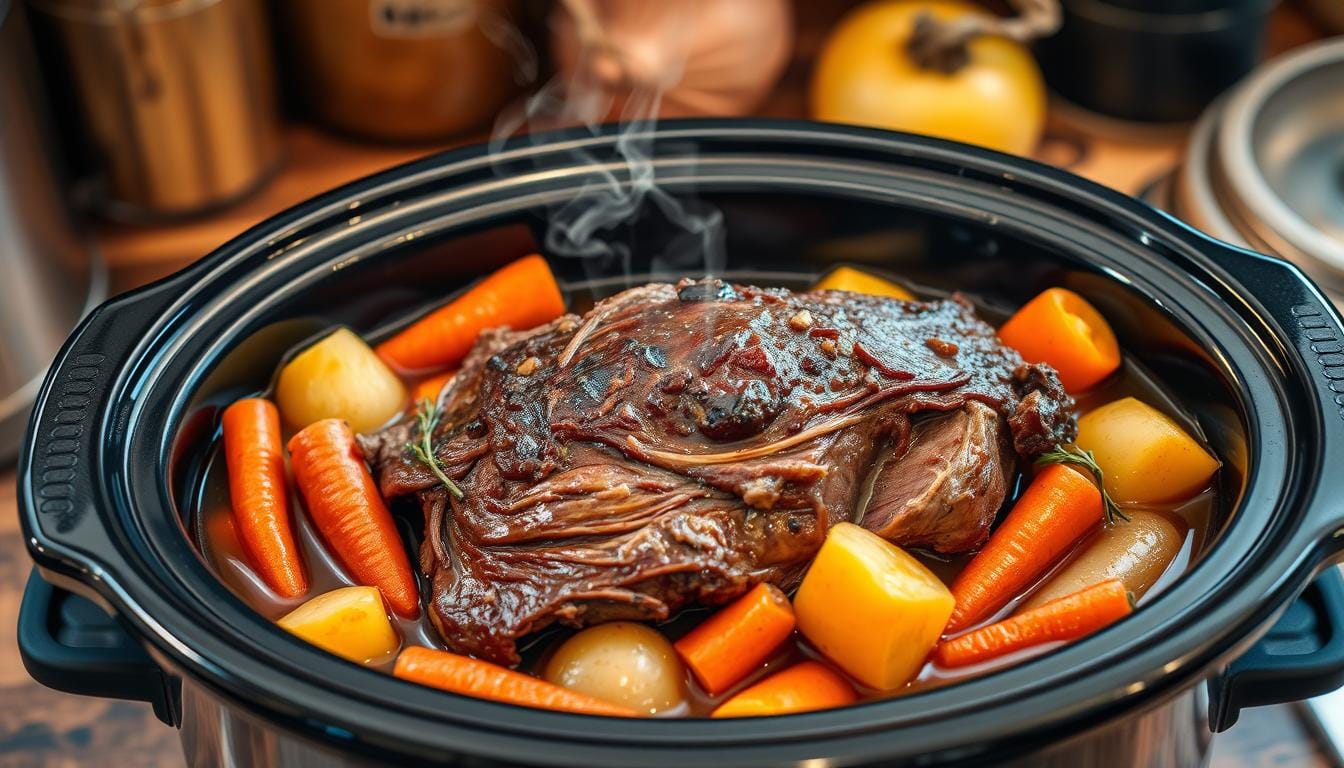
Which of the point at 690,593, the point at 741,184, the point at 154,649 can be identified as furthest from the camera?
the point at 741,184

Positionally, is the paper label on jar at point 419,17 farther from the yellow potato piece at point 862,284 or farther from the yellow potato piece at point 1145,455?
the yellow potato piece at point 1145,455

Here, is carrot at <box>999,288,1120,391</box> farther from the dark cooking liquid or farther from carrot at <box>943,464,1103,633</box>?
carrot at <box>943,464,1103,633</box>

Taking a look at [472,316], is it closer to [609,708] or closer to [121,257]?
[609,708]

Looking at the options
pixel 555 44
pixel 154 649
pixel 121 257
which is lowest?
pixel 121 257

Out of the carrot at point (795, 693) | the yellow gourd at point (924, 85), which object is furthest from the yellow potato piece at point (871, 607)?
the yellow gourd at point (924, 85)

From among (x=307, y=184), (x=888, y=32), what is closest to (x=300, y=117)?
(x=307, y=184)

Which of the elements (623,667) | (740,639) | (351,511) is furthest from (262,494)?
(740,639)
